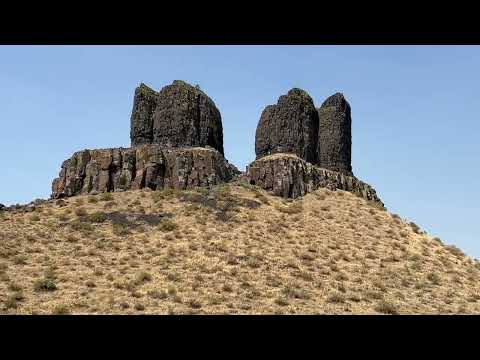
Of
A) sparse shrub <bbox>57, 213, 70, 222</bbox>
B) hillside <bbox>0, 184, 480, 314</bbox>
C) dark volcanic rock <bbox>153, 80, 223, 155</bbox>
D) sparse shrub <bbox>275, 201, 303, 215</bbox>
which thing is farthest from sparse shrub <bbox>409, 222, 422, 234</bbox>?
sparse shrub <bbox>57, 213, 70, 222</bbox>

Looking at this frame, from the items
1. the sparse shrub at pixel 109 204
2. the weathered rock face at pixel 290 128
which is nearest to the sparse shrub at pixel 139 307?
the sparse shrub at pixel 109 204

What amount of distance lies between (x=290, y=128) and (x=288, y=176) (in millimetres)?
8157

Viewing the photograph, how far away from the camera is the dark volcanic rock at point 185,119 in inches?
2312

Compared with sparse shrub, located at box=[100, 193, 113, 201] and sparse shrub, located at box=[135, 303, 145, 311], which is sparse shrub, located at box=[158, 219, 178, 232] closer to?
sparse shrub, located at box=[100, 193, 113, 201]

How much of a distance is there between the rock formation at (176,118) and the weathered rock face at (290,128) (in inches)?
229

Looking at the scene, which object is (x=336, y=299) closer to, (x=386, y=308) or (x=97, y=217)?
(x=386, y=308)

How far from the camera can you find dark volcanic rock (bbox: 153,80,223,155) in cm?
5872

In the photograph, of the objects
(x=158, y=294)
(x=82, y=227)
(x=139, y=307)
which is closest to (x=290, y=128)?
(x=82, y=227)

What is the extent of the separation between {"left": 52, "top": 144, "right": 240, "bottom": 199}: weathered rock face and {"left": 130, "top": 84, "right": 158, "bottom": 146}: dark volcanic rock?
4.16 m

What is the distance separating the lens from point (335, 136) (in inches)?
2579

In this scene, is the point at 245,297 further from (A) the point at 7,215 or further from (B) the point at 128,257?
(A) the point at 7,215
